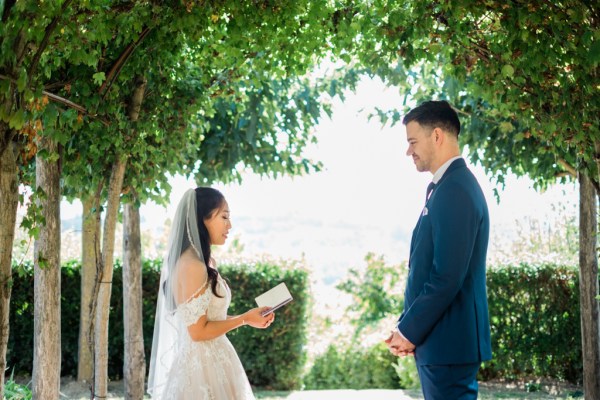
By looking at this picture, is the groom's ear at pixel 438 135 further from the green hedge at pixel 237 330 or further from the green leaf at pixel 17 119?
the green hedge at pixel 237 330

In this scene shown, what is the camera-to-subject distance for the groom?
11.3 feet

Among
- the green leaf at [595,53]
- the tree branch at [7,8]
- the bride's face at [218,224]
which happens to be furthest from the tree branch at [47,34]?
the green leaf at [595,53]

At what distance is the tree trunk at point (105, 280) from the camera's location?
603cm

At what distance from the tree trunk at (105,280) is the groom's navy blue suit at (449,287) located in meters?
3.08

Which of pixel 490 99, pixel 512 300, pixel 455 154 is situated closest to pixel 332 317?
pixel 512 300

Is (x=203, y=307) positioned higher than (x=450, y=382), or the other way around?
(x=203, y=307)

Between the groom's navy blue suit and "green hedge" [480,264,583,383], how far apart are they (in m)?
6.62

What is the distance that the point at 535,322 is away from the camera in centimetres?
994

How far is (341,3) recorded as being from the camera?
6.42 m

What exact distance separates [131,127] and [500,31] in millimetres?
2788

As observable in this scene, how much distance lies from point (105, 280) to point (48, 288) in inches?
23.3

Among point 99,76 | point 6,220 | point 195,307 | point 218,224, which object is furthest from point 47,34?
point 195,307

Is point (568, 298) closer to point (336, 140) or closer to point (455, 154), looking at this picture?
point (455, 154)

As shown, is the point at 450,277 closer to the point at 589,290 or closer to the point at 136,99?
the point at 136,99
